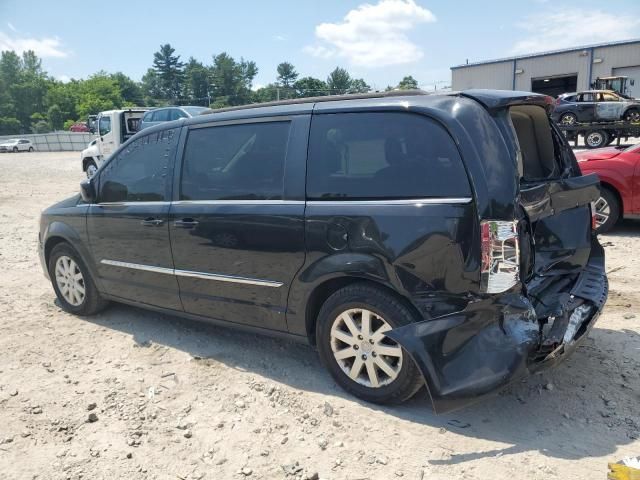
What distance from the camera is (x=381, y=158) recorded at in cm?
299

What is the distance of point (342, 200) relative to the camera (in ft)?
10.1

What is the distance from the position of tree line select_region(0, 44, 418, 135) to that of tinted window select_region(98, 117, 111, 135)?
6947cm

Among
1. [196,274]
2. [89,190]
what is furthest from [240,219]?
[89,190]

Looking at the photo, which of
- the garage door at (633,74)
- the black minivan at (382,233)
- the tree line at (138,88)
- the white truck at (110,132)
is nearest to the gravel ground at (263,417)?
the black minivan at (382,233)

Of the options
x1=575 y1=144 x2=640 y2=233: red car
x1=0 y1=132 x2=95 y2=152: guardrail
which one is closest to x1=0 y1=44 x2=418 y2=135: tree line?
x1=0 y1=132 x2=95 y2=152: guardrail

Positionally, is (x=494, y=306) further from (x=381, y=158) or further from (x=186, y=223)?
(x=186, y=223)

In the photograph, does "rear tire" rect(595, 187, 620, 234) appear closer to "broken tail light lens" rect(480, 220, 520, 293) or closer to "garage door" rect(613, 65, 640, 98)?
"broken tail light lens" rect(480, 220, 520, 293)

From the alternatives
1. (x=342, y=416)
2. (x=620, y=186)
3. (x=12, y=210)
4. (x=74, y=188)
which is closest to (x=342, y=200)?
(x=342, y=416)

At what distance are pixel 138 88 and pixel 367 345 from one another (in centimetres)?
12068

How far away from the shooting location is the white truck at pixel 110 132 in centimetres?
1783

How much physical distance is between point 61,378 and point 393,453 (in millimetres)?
2514

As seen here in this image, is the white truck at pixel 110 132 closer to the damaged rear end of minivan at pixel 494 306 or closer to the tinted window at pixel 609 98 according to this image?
the damaged rear end of minivan at pixel 494 306

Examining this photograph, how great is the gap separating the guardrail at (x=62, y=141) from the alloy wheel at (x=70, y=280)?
41089mm

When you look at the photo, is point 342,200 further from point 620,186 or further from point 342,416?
point 620,186
